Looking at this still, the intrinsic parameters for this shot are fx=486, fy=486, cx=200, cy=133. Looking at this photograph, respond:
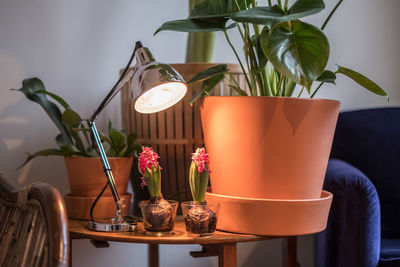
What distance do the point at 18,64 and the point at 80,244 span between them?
23.3 inches

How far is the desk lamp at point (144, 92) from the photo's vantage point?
0.99 m

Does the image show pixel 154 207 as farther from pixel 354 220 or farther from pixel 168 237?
pixel 354 220

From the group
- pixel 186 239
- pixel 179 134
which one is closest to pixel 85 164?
A: pixel 179 134

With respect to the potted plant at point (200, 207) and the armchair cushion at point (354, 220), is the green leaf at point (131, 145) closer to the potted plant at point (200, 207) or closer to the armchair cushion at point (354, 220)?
the potted plant at point (200, 207)

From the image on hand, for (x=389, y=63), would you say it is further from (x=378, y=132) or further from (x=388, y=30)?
(x=378, y=132)

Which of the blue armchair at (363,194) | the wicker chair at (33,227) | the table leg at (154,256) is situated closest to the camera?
the wicker chair at (33,227)

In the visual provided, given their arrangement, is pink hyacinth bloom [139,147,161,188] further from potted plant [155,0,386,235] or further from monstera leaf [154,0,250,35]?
monstera leaf [154,0,250,35]

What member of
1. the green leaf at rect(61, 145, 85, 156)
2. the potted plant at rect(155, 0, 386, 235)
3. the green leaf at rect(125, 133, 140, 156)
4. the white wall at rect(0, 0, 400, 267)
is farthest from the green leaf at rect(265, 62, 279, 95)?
the white wall at rect(0, 0, 400, 267)

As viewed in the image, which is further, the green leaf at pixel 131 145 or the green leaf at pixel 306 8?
the green leaf at pixel 131 145

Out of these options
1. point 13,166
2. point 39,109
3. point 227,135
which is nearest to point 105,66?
point 39,109

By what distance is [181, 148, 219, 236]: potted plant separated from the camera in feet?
3.17

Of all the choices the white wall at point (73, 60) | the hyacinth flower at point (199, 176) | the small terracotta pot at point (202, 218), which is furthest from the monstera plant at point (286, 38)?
the white wall at point (73, 60)

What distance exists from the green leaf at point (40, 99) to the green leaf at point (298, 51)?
61 centimetres

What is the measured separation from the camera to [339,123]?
1777 mm
